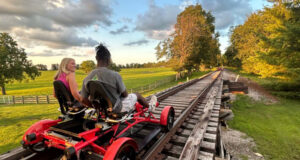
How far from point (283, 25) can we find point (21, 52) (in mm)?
27940

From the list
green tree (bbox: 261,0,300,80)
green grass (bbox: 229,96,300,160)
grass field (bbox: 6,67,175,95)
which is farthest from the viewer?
grass field (bbox: 6,67,175,95)

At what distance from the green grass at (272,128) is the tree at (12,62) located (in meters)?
19.1

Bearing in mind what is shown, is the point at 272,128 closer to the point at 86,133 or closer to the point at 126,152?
the point at 126,152

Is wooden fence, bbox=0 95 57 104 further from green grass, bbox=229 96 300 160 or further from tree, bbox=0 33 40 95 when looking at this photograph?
green grass, bbox=229 96 300 160

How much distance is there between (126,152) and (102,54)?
69.4 inches

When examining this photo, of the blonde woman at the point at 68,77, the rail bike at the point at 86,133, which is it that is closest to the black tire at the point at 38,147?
the rail bike at the point at 86,133

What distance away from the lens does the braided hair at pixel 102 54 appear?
Answer: 2.48 metres

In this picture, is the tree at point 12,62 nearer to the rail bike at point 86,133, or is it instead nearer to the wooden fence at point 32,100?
the wooden fence at point 32,100

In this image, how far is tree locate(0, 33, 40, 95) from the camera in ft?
42.2

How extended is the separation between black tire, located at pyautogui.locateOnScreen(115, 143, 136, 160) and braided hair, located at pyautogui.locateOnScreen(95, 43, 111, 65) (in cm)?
150

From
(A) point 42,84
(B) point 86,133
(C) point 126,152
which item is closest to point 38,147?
(B) point 86,133

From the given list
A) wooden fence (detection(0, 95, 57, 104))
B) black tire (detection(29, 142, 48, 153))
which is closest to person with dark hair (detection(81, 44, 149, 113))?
black tire (detection(29, 142, 48, 153))

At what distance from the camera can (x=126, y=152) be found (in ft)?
7.50

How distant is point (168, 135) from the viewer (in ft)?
11.4
